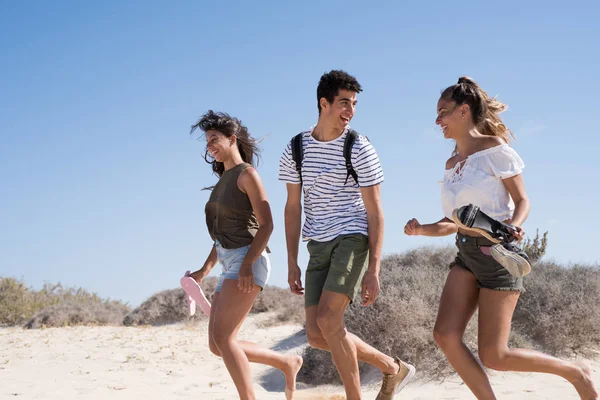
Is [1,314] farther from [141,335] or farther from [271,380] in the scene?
[271,380]

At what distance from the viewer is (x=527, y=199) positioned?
403 centimetres

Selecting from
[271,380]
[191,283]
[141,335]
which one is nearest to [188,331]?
[141,335]

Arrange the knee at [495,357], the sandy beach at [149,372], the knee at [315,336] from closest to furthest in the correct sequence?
the knee at [495,357]
the knee at [315,336]
the sandy beach at [149,372]

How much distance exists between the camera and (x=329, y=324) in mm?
4312

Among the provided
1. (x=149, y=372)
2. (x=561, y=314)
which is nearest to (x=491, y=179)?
(x=561, y=314)

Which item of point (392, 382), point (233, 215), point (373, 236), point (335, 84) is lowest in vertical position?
point (392, 382)

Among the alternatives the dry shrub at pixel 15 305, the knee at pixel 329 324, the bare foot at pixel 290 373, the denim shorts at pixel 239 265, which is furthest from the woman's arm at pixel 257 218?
the dry shrub at pixel 15 305

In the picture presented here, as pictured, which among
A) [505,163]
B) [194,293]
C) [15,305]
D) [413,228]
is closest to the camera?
[505,163]

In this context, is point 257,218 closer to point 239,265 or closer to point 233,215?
point 233,215

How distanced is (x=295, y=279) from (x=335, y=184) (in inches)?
31.3

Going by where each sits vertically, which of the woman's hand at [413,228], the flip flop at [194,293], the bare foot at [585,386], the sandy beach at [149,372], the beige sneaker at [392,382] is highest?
the woman's hand at [413,228]

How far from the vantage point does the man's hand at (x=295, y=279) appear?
4.73 m

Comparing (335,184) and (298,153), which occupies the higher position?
(298,153)

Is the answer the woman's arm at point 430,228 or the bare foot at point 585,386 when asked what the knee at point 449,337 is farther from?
the bare foot at point 585,386
